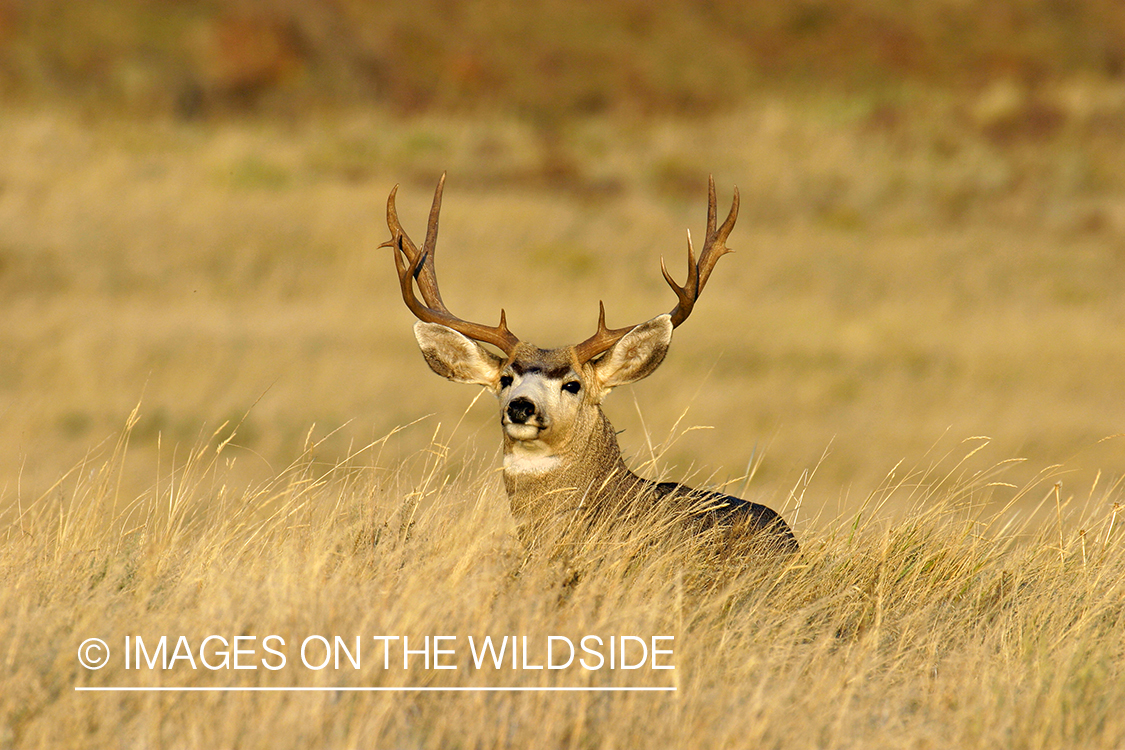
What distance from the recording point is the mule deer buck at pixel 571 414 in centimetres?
539

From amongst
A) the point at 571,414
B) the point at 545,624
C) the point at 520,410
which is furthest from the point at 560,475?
the point at 545,624

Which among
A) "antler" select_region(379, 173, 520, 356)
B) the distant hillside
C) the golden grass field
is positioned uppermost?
the distant hillside

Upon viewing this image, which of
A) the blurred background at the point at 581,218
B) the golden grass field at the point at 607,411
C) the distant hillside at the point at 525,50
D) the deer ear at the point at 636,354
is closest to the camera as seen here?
the golden grass field at the point at 607,411

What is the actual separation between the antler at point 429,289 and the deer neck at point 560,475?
0.48 m

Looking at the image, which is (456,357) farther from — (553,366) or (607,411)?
(607,411)

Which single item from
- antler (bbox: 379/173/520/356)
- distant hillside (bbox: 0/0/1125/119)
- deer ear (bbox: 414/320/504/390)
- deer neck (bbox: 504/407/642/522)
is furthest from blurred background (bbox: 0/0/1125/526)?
deer neck (bbox: 504/407/642/522)

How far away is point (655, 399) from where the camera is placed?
55.8 ft

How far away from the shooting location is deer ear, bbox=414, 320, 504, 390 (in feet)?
19.2

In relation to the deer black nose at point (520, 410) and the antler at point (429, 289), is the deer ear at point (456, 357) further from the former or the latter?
the deer black nose at point (520, 410)

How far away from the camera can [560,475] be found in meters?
5.66

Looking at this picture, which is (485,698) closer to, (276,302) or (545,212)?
(276,302)

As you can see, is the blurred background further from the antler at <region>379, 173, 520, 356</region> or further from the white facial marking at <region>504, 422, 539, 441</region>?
the white facial marking at <region>504, 422, 539, 441</region>

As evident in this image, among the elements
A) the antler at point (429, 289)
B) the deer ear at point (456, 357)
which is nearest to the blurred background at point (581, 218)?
the antler at point (429, 289)

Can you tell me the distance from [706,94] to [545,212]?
841 cm
